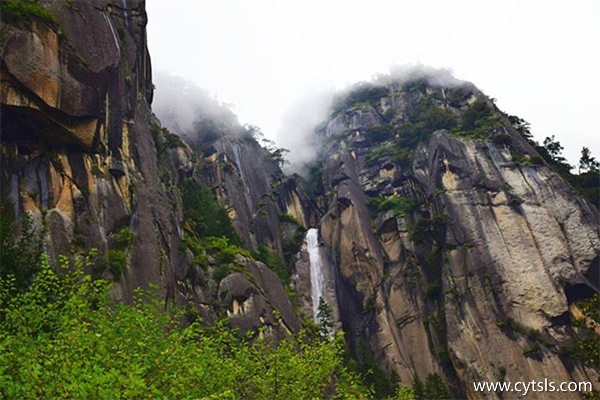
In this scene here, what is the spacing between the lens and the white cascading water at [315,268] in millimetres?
61006

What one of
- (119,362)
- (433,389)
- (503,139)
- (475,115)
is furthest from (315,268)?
(119,362)

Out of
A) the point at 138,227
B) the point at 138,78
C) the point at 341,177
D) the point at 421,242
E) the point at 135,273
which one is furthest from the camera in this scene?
the point at 341,177

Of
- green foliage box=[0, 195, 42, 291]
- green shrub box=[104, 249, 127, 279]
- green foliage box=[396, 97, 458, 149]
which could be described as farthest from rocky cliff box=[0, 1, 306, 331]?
green foliage box=[396, 97, 458, 149]

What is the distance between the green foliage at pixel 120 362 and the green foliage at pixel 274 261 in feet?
125

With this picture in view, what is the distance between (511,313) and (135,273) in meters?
35.0

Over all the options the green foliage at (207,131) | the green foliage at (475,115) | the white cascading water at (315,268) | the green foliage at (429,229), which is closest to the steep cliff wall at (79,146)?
the white cascading water at (315,268)

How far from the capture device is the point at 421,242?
193 ft

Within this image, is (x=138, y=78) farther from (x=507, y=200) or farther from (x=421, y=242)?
(x=507, y=200)

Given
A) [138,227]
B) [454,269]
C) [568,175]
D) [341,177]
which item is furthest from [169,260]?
[568,175]

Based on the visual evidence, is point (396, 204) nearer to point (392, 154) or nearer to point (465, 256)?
point (392, 154)

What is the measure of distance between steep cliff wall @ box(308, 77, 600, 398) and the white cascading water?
2.40 metres

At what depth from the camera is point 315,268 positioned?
64750 mm

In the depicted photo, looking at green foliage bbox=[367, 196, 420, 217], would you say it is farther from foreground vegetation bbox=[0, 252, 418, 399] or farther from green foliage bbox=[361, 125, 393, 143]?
foreground vegetation bbox=[0, 252, 418, 399]

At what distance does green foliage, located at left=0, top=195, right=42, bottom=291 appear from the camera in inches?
836
